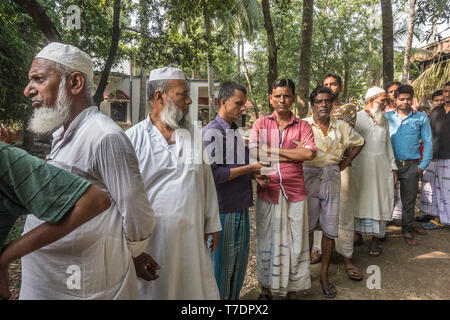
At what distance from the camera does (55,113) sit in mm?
1369

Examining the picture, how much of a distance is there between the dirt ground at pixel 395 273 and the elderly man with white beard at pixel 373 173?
0.84 feet

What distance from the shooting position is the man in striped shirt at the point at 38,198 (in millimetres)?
1002

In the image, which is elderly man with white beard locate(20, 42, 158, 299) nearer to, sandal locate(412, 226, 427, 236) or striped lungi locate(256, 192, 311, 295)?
striped lungi locate(256, 192, 311, 295)

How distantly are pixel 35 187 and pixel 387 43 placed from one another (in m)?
7.03

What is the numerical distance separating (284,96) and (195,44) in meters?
4.04

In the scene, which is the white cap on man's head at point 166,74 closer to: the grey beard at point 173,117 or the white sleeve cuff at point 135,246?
the grey beard at point 173,117

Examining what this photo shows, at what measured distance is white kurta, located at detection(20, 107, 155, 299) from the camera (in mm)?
1237

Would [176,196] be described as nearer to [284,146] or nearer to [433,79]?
[284,146]

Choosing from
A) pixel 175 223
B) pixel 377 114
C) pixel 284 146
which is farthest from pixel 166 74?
pixel 377 114

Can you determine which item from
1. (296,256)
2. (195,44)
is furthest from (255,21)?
(296,256)

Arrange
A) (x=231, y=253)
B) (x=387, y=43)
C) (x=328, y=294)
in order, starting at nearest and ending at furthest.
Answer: (x=231, y=253), (x=328, y=294), (x=387, y=43)

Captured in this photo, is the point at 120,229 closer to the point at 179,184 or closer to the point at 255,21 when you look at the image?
the point at 179,184

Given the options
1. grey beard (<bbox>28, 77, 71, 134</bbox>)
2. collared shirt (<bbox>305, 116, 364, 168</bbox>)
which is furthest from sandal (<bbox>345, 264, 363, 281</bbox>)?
grey beard (<bbox>28, 77, 71, 134</bbox>)

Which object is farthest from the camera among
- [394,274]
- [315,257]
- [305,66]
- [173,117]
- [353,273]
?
[305,66]
